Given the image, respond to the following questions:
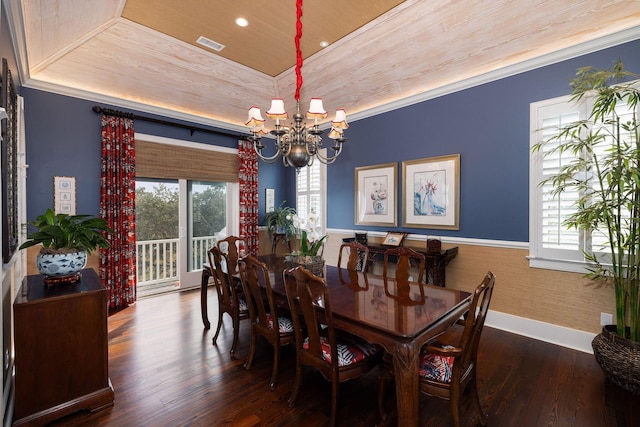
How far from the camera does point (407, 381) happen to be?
154 centimetres

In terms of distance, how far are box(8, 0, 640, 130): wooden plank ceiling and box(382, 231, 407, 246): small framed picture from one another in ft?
6.63

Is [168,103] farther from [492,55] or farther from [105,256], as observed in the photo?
[492,55]

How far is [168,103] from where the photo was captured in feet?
15.1

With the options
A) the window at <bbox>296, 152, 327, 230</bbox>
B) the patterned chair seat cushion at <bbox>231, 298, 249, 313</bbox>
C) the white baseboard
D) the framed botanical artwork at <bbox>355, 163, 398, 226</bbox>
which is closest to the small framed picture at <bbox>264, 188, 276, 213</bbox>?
the window at <bbox>296, 152, 327, 230</bbox>

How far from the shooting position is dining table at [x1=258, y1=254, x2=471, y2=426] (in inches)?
60.9

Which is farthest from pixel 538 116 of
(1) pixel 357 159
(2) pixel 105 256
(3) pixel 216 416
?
(2) pixel 105 256

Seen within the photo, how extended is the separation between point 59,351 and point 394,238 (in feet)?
12.1

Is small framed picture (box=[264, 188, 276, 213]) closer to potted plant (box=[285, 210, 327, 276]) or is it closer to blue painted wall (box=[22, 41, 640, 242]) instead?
blue painted wall (box=[22, 41, 640, 242])

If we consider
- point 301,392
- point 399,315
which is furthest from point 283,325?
point 399,315

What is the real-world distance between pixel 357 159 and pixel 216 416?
402cm

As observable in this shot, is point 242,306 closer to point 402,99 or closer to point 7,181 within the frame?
point 7,181

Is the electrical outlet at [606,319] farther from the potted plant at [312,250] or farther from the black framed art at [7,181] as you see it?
the black framed art at [7,181]

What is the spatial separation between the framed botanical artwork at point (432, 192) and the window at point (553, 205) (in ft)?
2.71

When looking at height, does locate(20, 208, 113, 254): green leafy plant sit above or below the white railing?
above
